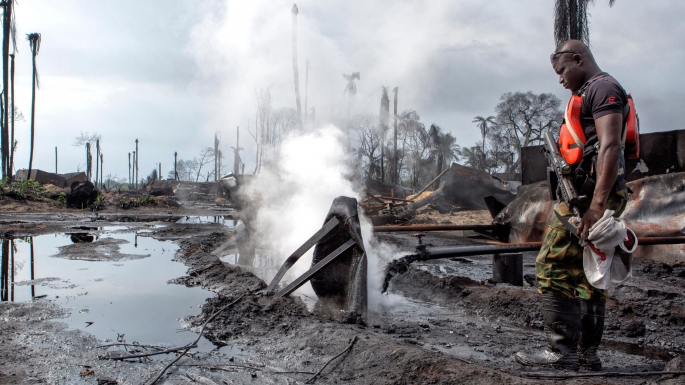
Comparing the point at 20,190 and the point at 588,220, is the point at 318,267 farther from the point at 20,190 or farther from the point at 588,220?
the point at 20,190

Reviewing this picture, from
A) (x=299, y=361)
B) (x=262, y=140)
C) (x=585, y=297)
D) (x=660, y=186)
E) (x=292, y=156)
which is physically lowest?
(x=299, y=361)

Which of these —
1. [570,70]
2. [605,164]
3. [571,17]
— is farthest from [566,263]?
[571,17]

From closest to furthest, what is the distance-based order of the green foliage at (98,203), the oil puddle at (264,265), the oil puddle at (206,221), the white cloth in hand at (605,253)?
1. the white cloth in hand at (605,253)
2. the oil puddle at (264,265)
3. the oil puddle at (206,221)
4. the green foliage at (98,203)

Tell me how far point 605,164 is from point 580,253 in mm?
580

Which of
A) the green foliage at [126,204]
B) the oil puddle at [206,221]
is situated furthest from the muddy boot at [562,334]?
the green foliage at [126,204]

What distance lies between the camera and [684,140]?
7191 millimetres

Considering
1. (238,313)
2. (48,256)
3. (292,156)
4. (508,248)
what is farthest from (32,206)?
(508,248)

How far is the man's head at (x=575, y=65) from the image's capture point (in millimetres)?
2727

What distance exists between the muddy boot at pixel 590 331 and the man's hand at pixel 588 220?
1.61 ft

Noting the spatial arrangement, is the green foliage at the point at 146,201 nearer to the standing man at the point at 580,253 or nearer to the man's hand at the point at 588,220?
the standing man at the point at 580,253

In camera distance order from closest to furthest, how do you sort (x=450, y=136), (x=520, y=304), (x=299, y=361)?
(x=299, y=361)
(x=520, y=304)
(x=450, y=136)

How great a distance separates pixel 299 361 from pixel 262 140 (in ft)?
170

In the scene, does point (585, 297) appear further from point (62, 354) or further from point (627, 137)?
point (62, 354)

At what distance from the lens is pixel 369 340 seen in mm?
2834
